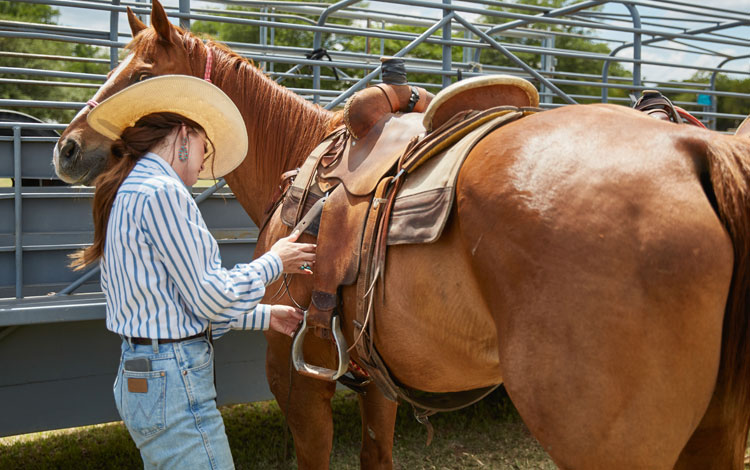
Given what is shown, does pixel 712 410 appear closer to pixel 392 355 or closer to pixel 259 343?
pixel 392 355

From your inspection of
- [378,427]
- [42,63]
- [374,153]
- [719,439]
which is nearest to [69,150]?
[374,153]

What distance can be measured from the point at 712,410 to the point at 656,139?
74cm

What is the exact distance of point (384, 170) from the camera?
217 cm

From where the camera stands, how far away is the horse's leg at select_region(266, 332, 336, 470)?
2.62 metres

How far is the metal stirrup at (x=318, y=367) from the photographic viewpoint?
2230 mm

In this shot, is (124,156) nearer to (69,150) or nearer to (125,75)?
(69,150)

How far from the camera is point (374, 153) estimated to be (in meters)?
2.35

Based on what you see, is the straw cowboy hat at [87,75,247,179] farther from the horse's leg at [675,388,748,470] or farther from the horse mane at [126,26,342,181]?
the horse's leg at [675,388,748,470]

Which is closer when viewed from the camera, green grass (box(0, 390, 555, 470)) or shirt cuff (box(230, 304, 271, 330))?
shirt cuff (box(230, 304, 271, 330))

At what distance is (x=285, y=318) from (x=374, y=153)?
74 cm

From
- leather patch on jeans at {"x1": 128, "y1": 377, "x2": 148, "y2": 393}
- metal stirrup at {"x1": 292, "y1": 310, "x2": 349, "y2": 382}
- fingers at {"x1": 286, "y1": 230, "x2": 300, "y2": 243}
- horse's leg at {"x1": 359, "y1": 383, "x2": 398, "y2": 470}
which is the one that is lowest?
horse's leg at {"x1": 359, "y1": 383, "x2": 398, "y2": 470}

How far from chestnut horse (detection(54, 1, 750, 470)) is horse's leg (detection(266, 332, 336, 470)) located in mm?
952

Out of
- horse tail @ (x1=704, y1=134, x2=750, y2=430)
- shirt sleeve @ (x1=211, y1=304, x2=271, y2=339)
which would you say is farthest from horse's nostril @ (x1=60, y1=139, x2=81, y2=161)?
horse tail @ (x1=704, y1=134, x2=750, y2=430)

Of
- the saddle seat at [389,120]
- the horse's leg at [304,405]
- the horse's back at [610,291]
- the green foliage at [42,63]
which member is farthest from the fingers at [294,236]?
the green foliage at [42,63]
